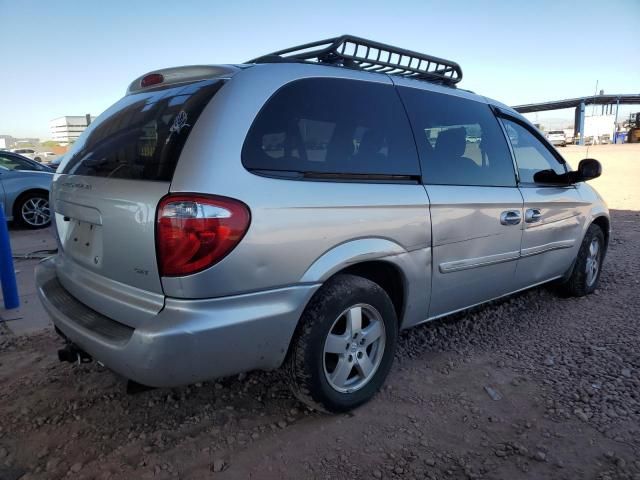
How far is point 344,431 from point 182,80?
1.96 metres

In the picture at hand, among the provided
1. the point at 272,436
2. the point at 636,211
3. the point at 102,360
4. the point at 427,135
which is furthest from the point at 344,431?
the point at 636,211

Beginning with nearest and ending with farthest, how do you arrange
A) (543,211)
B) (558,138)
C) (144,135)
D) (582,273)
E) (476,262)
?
1. (144,135)
2. (476,262)
3. (543,211)
4. (582,273)
5. (558,138)

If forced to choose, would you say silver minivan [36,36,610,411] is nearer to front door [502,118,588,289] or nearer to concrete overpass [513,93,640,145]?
front door [502,118,588,289]

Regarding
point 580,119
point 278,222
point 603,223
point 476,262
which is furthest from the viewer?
point 580,119

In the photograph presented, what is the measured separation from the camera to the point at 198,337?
1.88 meters

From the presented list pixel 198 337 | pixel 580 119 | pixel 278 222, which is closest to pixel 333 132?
pixel 278 222

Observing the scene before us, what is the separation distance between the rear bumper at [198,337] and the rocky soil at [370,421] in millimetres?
465

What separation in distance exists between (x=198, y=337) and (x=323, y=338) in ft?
2.14

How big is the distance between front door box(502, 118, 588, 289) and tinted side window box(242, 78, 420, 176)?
1302 mm

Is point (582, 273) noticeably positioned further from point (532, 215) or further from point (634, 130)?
point (634, 130)

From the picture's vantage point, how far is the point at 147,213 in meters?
1.92

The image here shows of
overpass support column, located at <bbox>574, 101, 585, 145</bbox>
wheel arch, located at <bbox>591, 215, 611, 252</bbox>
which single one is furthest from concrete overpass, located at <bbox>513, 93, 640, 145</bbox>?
wheel arch, located at <bbox>591, 215, 611, 252</bbox>

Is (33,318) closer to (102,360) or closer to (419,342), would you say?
(102,360)

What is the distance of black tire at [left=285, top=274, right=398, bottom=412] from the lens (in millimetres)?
2246
